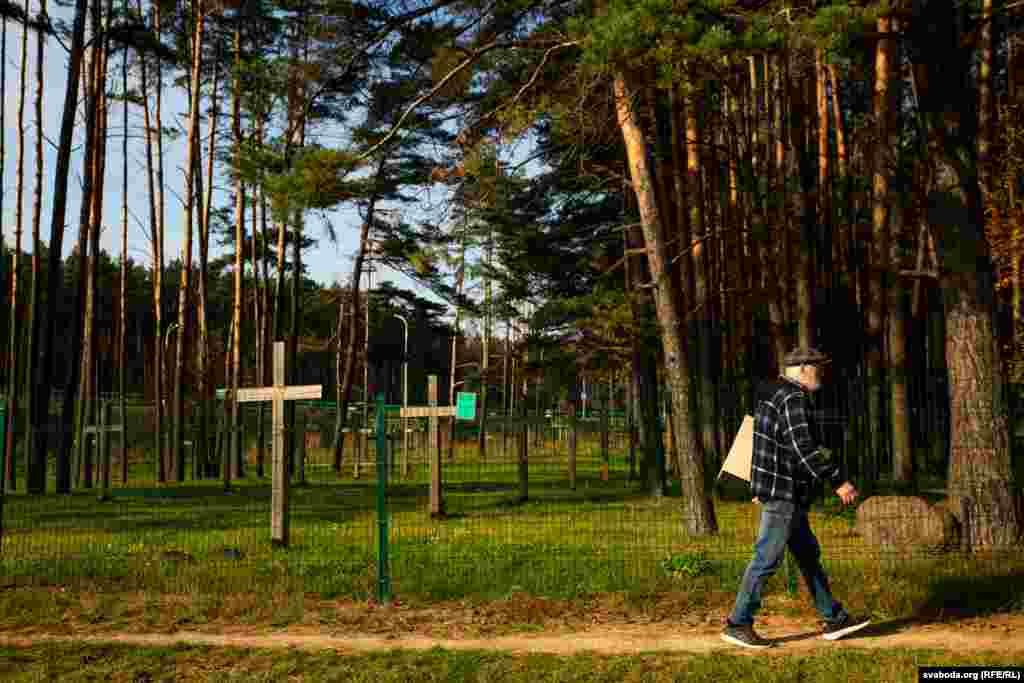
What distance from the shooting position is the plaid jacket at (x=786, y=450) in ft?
22.9

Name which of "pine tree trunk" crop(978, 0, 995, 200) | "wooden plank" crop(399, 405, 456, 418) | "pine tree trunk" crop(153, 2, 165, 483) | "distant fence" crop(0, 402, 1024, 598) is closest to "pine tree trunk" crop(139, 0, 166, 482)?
"pine tree trunk" crop(153, 2, 165, 483)

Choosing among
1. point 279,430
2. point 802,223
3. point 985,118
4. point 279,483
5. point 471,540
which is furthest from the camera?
point 985,118

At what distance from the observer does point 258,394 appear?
1263cm

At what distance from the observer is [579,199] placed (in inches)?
918

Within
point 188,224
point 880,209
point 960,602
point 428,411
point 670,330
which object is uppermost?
point 188,224

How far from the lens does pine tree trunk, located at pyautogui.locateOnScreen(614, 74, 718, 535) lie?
1309 cm

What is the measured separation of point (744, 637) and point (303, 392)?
641 cm

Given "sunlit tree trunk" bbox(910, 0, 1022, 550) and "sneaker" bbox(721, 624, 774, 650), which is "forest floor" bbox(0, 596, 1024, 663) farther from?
"sunlit tree trunk" bbox(910, 0, 1022, 550)

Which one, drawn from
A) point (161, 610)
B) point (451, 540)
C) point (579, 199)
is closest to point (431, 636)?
point (161, 610)

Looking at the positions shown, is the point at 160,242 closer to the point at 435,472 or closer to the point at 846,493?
the point at 435,472

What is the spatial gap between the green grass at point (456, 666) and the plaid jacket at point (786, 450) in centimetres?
109

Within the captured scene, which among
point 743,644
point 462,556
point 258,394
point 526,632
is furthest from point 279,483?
point 743,644

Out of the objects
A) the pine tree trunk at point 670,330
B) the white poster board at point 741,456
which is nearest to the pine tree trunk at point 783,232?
the pine tree trunk at point 670,330

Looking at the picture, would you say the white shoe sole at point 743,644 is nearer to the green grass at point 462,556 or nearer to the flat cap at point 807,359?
the green grass at point 462,556
